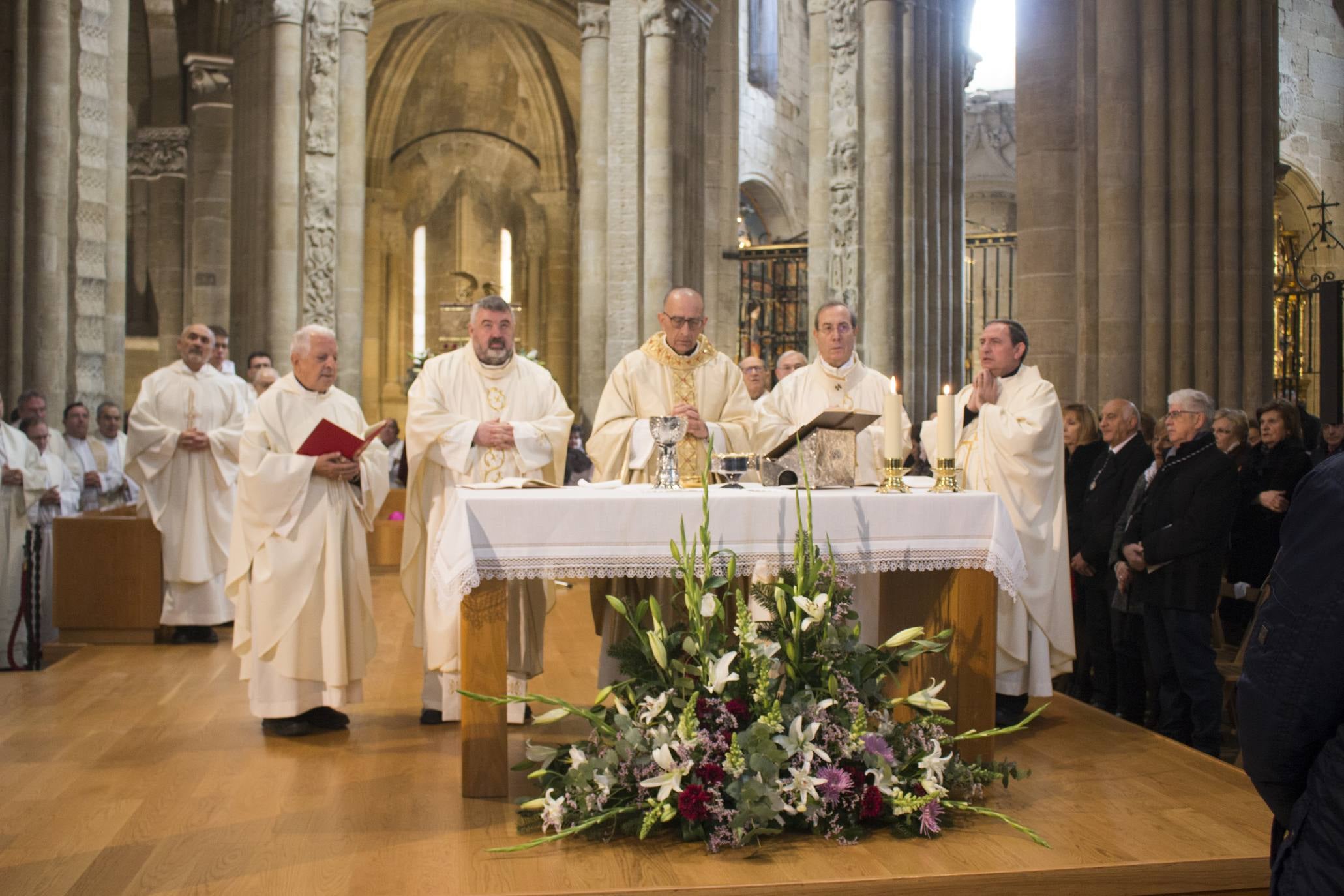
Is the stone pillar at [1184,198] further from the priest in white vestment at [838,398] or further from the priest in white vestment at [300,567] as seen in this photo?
the priest in white vestment at [300,567]

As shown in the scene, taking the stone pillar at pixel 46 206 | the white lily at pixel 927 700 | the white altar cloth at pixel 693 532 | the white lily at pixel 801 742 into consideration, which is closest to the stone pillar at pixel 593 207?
the stone pillar at pixel 46 206

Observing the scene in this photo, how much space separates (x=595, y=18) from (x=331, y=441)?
1355cm

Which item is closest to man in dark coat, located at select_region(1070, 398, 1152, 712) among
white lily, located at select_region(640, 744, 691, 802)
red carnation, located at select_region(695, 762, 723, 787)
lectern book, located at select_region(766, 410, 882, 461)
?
lectern book, located at select_region(766, 410, 882, 461)

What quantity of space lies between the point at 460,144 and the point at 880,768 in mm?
26289

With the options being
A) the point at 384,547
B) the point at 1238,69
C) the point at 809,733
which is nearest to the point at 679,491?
the point at 809,733

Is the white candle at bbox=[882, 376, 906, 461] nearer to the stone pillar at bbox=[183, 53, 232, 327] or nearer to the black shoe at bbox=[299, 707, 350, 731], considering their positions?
the black shoe at bbox=[299, 707, 350, 731]

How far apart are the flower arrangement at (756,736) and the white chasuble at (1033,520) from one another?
1.20 metres

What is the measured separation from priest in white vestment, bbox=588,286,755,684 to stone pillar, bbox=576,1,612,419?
11.6 meters

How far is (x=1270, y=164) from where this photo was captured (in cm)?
921

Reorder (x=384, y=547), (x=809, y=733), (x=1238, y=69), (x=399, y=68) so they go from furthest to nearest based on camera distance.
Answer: (x=399, y=68)
(x=384, y=547)
(x=1238, y=69)
(x=809, y=733)

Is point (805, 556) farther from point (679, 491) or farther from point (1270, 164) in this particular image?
point (1270, 164)

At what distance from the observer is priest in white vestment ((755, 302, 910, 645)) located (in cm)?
548

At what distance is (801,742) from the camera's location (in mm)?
3932

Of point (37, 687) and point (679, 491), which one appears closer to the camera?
point (679, 491)
